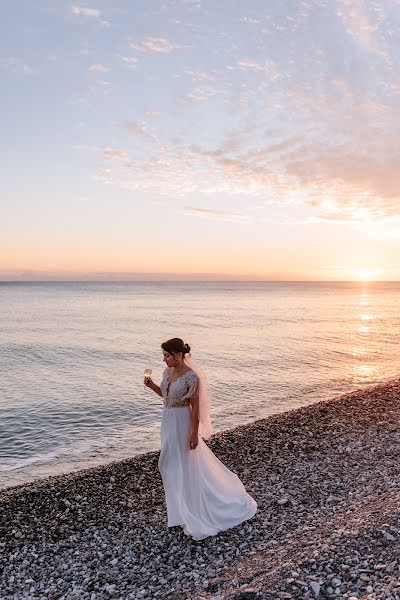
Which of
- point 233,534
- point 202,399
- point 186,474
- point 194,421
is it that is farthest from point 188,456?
point 233,534

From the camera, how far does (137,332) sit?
55969 mm

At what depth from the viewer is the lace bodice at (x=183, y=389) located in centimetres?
887

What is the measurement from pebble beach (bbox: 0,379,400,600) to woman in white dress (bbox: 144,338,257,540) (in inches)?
13.1

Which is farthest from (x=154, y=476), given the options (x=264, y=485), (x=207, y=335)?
(x=207, y=335)

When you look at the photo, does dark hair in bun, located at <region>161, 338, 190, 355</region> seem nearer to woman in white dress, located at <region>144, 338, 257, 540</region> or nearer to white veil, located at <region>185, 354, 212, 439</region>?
woman in white dress, located at <region>144, 338, 257, 540</region>

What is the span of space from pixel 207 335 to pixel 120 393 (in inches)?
1113

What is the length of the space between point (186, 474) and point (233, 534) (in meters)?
1.27

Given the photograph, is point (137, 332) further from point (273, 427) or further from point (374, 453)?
point (374, 453)

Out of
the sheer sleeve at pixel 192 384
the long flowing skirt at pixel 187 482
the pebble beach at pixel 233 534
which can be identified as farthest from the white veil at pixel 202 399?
the pebble beach at pixel 233 534

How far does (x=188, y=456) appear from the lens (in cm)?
905

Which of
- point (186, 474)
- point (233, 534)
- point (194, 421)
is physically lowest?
point (233, 534)

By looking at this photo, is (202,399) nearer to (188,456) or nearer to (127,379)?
(188,456)

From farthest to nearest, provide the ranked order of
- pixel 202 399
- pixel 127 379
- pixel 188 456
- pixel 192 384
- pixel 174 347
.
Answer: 1. pixel 127 379
2. pixel 202 399
3. pixel 188 456
4. pixel 192 384
5. pixel 174 347

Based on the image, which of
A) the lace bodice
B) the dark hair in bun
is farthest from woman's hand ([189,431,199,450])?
the dark hair in bun
